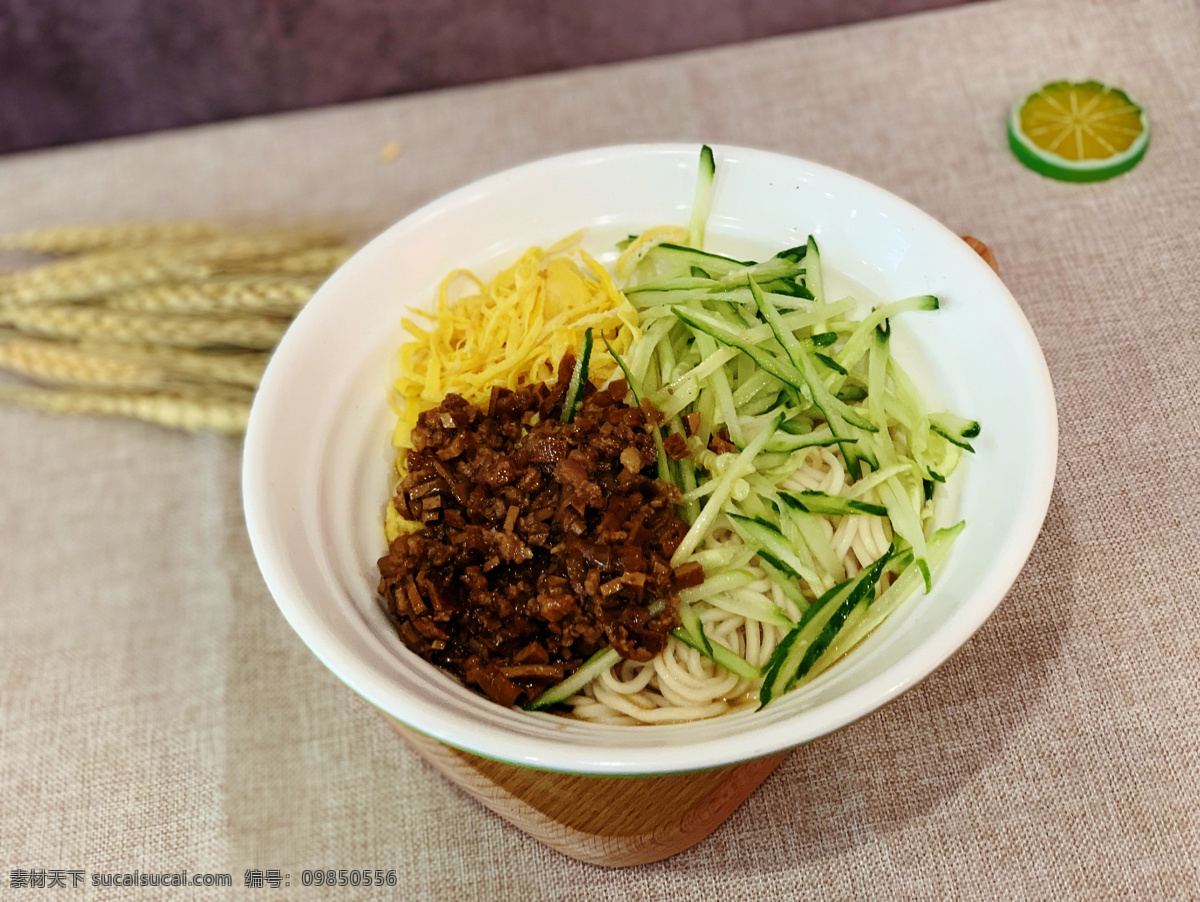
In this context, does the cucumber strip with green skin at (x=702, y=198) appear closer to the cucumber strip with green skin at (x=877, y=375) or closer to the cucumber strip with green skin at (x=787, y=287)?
the cucumber strip with green skin at (x=787, y=287)

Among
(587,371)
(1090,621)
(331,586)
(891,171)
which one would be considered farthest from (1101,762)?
(891,171)

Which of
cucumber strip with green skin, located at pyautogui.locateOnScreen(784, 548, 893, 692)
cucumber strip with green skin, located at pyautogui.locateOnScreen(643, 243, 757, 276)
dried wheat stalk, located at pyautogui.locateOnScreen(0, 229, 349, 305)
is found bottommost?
dried wheat stalk, located at pyautogui.locateOnScreen(0, 229, 349, 305)

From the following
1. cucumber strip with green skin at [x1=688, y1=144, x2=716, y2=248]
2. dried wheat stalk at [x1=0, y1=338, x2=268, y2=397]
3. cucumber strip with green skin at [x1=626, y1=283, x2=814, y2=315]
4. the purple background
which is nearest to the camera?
cucumber strip with green skin at [x1=626, y1=283, x2=814, y2=315]

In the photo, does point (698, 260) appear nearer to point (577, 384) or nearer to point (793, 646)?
point (577, 384)

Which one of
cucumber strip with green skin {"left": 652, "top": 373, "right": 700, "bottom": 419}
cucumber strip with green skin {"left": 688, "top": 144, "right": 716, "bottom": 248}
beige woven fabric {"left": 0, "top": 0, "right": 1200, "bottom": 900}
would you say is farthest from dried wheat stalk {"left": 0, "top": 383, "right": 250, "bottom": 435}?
cucumber strip with green skin {"left": 688, "top": 144, "right": 716, "bottom": 248}

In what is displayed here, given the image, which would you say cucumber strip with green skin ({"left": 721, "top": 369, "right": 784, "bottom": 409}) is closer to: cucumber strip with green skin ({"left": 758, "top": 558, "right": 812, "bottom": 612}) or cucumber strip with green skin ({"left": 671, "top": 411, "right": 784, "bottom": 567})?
cucumber strip with green skin ({"left": 671, "top": 411, "right": 784, "bottom": 567})

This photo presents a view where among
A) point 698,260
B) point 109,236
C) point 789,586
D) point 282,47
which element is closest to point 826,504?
point 789,586

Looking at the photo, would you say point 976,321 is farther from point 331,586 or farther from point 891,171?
point 331,586
